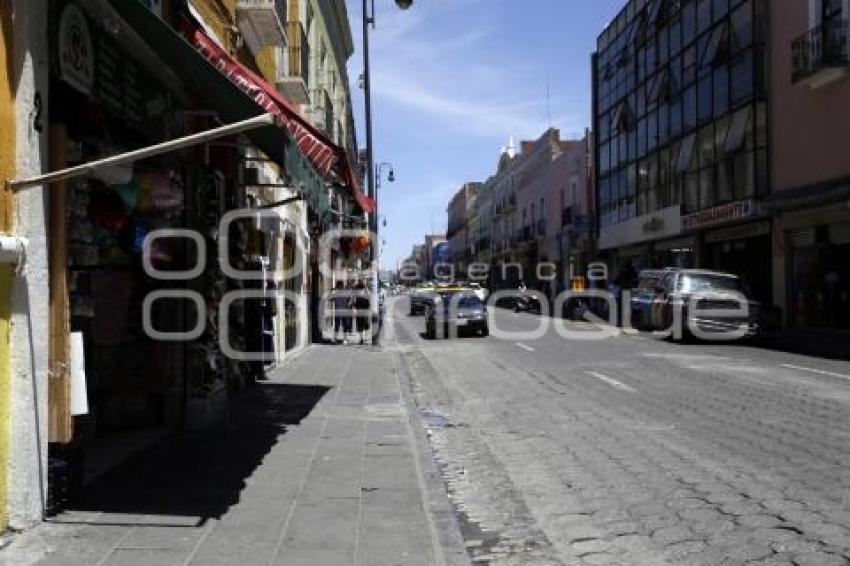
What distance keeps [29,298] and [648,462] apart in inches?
206

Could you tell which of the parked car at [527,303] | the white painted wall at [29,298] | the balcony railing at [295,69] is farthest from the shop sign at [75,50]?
the parked car at [527,303]

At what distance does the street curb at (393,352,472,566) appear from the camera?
5.53m

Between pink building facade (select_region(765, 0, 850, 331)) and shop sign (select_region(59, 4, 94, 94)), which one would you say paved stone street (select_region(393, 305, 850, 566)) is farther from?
pink building facade (select_region(765, 0, 850, 331))

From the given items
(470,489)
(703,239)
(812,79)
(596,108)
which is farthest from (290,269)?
(596,108)

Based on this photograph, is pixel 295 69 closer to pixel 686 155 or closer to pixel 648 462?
pixel 648 462

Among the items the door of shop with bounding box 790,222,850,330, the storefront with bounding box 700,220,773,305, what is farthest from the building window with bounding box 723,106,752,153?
the door of shop with bounding box 790,222,850,330

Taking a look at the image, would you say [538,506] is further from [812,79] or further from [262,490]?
[812,79]

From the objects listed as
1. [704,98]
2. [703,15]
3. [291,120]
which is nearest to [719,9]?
[703,15]

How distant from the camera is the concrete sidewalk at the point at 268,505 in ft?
17.5

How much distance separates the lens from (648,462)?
27.1ft

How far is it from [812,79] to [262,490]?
2335cm

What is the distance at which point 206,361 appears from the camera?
A: 32.2 feet

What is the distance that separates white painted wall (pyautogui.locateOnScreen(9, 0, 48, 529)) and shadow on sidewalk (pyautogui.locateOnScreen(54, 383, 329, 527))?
1.88 ft

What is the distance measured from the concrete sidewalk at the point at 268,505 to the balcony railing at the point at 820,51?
62.0 ft
